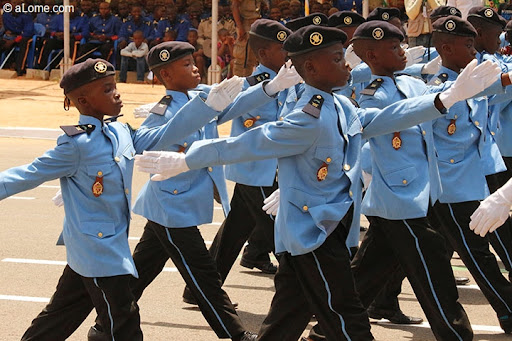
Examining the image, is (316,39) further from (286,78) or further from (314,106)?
(286,78)

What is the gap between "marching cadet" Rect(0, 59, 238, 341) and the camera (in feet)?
18.4

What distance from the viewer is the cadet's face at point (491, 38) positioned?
809 cm

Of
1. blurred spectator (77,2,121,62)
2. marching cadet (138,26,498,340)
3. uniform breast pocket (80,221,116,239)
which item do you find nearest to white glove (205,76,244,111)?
marching cadet (138,26,498,340)

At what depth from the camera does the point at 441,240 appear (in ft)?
20.3

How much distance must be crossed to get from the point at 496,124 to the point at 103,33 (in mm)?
16370

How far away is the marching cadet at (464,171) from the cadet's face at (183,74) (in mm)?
1564

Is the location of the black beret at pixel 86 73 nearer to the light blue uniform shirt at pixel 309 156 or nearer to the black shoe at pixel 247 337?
the light blue uniform shirt at pixel 309 156

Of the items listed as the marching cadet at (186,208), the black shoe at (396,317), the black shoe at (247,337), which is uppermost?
the marching cadet at (186,208)

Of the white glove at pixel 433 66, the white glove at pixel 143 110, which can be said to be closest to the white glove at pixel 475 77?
the white glove at pixel 143 110

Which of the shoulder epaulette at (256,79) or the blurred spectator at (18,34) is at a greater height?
the shoulder epaulette at (256,79)

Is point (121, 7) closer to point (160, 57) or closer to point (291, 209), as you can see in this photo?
point (160, 57)

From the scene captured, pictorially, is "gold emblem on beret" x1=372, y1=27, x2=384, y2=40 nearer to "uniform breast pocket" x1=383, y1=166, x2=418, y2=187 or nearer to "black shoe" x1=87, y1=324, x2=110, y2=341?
"uniform breast pocket" x1=383, y1=166, x2=418, y2=187

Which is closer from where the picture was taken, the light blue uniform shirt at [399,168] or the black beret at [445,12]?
the light blue uniform shirt at [399,168]

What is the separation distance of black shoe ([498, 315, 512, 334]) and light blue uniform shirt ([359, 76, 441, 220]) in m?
1.02
